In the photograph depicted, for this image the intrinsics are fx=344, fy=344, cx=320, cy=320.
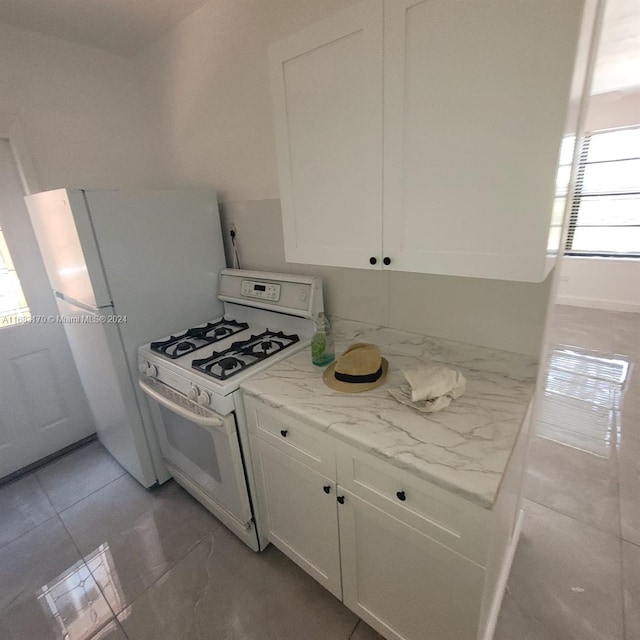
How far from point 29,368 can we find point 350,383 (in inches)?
83.7

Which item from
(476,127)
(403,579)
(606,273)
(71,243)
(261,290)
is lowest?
(403,579)

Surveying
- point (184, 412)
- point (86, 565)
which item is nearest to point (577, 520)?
point (184, 412)

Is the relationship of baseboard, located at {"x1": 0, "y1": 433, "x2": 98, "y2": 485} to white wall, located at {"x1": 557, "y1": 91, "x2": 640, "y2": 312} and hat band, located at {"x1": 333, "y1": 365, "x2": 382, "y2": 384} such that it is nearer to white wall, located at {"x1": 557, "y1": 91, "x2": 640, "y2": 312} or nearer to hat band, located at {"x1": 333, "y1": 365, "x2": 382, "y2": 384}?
hat band, located at {"x1": 333, "y1": 365, "x2": 382, "y2": 384}

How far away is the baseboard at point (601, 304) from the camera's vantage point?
4.31 metres

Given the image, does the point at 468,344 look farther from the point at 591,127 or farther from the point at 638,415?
the point at 591,127

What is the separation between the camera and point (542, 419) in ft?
7.97

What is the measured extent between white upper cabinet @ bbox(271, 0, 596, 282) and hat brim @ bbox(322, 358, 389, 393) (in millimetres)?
421

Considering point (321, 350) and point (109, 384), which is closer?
point (321, 350)

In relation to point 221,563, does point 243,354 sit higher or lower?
higher

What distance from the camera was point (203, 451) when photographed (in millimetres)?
1620

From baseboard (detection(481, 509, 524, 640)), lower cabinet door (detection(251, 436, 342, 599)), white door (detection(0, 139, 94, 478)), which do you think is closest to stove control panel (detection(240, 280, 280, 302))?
lower cabinet door (detection(251, 436, 342, 599))

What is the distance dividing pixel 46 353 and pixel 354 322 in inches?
78.5

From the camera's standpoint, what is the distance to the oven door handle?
1363mm

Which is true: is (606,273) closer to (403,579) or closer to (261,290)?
(261,290)
